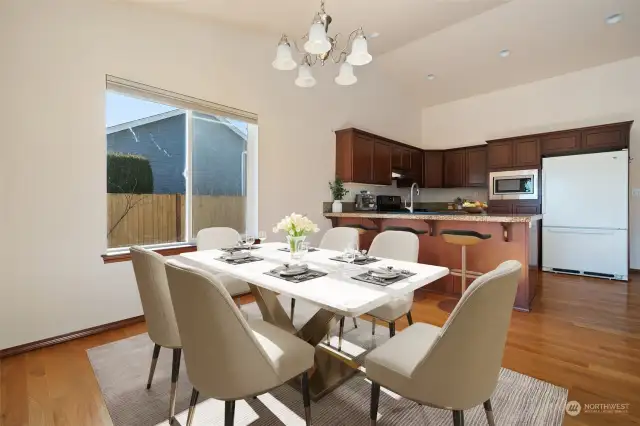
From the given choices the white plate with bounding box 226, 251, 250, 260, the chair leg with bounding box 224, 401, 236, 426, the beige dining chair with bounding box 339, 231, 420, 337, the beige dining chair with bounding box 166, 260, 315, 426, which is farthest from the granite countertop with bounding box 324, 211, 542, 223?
the chair leg with bounding box 224, 401, 236, 426

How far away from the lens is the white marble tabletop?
47.0 inches

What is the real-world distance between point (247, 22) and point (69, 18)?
5.32ft

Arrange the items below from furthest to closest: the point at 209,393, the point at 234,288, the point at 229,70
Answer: the point at 229,70, the point at 234,288, the point at 209,393

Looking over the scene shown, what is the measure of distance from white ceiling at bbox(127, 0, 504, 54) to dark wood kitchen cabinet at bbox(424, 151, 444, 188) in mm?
2596

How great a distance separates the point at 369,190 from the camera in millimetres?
5504

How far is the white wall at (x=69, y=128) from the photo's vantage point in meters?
2.20

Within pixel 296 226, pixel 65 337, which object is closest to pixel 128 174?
pixel 65 337

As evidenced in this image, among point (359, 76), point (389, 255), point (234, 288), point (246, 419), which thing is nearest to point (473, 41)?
point (359, 76)

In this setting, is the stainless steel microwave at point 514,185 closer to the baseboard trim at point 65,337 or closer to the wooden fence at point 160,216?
the wooden fence at point 160,216

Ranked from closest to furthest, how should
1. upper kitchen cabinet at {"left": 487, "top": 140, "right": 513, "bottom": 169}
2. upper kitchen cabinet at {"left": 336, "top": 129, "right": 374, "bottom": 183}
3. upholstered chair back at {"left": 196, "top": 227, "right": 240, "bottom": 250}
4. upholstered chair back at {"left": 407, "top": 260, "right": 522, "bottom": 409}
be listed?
1. upholstered chair back at {"left": 407, "top": 260, "right": 522, "bottom": 409}
2. upholstered chair back at {"left": 196, "top": 227, "right": 240, "bottom": 250}
3. upper kitchen cabinet at {"left": 336, "top": 129, "right": 374, "bottom": 183}
4. upper kitchen cabinet at {"left": 487, "top": 140, "right": 513, "bottom": 169}

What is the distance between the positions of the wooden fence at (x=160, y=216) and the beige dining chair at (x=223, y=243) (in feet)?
2.33

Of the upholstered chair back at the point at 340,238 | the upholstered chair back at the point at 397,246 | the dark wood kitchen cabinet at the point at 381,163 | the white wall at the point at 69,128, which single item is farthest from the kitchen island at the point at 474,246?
the white wall at the point at 69,128

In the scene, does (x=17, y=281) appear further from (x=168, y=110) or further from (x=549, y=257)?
(x=549, y=257)

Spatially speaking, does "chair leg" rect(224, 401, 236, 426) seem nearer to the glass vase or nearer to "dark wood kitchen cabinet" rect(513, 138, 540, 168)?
the glass vase
